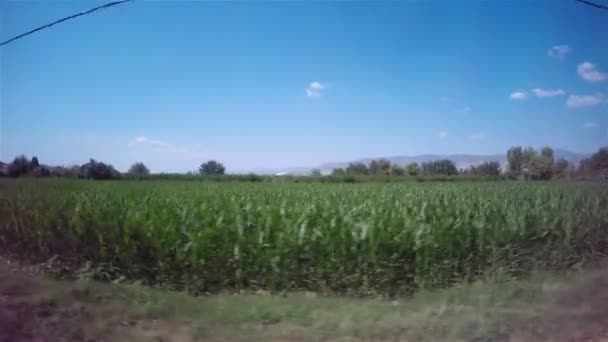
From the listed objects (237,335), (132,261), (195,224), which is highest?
(195,224)

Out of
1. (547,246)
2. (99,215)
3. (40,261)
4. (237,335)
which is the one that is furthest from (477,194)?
(40,261)

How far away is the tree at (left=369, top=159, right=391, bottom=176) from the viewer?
855 cm

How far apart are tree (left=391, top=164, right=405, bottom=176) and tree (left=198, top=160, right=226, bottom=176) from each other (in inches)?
120

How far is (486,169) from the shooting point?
8.27 meters

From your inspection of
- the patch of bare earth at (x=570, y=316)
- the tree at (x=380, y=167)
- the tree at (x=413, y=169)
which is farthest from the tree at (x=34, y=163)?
the patch of bare earth at (x=570, y=316)

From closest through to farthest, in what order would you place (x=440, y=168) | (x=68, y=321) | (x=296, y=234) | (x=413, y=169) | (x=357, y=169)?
(x=68, y=321) → (x=296, y=234) → (x=440, y=168) → (x=413, y=169) → (x=357, y=169)

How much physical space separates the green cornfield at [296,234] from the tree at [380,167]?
2.55 feet

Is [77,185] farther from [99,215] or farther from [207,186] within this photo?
[207,186]

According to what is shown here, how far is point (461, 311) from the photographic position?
5.32 meters

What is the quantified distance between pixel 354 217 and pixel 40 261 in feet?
16.6

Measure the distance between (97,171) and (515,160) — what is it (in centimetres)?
680

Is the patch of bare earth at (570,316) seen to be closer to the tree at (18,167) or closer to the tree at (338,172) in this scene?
the tree at (338,172)

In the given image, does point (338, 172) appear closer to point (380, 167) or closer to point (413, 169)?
point (380, 167)

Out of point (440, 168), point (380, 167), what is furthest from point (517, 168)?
point (380, 167)
